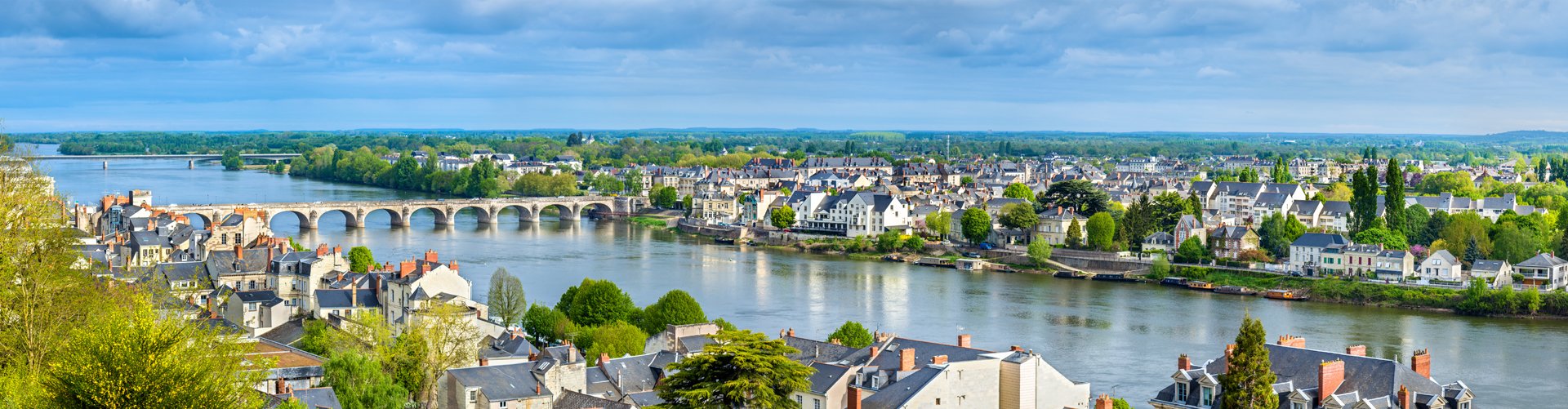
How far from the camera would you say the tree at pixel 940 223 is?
159 ft

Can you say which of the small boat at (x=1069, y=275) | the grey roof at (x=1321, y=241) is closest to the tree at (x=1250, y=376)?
the grey roof at (x=1321, y=241)

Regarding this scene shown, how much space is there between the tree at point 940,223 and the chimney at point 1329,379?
3411cm

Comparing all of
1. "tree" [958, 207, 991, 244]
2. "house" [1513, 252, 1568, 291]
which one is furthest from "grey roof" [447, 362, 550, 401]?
"tree" [958, 207, 991, 244]

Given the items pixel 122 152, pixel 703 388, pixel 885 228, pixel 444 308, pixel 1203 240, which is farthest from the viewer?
pixel 122 152

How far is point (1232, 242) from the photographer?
40.8 meters

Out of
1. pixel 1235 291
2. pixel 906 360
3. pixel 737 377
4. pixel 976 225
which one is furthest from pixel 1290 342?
pixel 976 225

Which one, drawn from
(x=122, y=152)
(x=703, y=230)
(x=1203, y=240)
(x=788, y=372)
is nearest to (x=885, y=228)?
(x=703, y=230)

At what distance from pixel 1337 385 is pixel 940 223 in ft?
113

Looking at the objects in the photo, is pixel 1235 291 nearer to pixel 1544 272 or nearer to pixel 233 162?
pixel 1544 272

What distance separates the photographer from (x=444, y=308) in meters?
18.8

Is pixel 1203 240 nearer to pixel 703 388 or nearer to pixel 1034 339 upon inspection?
pixel 1034 339

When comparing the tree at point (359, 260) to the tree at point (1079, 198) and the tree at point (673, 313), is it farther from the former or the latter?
the tree at point (1079, 198)

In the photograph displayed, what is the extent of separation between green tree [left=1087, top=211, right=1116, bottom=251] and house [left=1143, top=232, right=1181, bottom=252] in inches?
37.9

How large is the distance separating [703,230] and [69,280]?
139 feet
